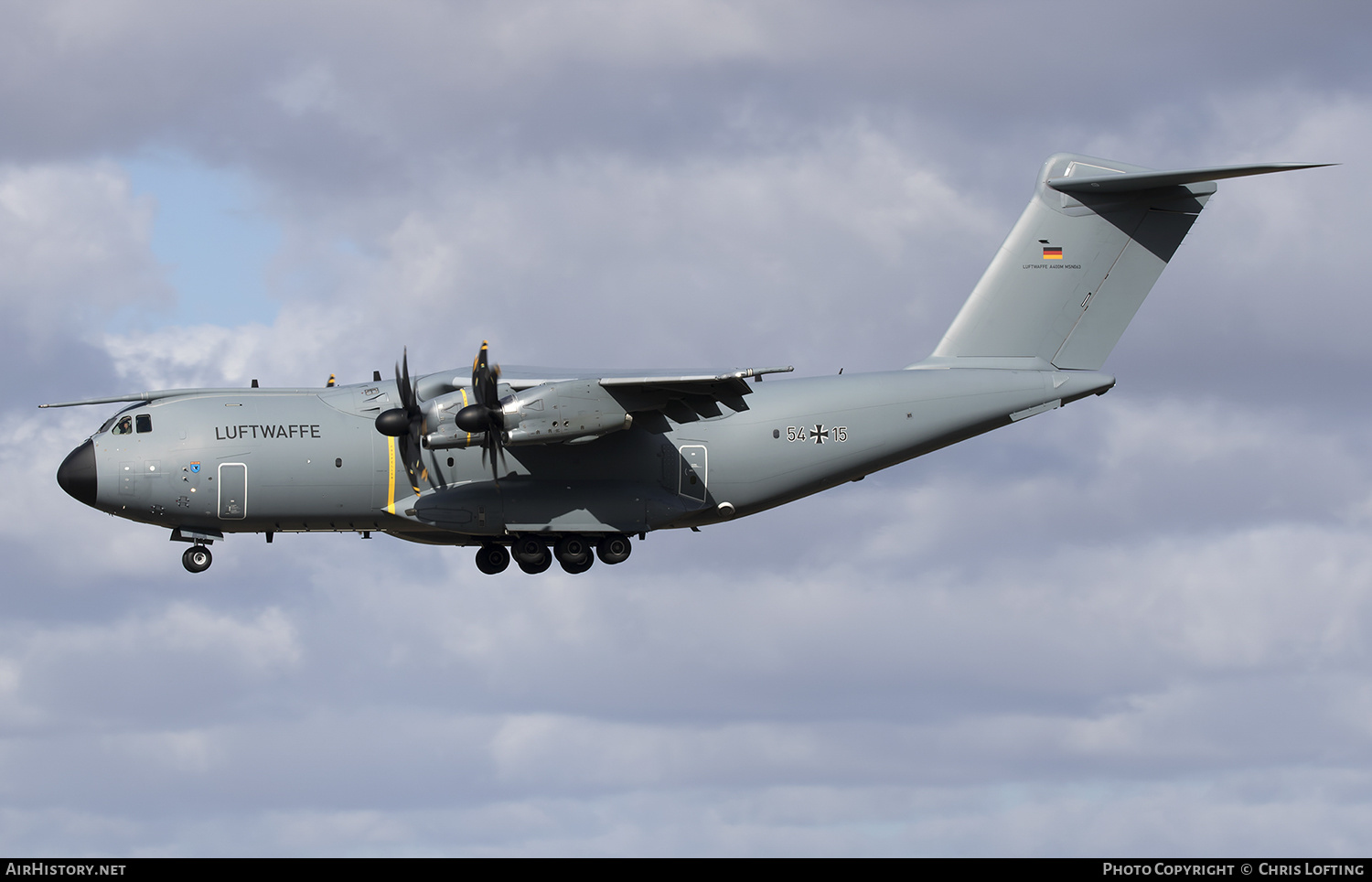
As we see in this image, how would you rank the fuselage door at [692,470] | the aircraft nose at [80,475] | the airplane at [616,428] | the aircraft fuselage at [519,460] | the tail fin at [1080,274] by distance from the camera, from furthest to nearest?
the tail fin at [1080,274] < the fuselage door at [692,470] < the aircraft fuselage at [519,460] < the aircraft nose at [80,475] < the airplane at [616,428]

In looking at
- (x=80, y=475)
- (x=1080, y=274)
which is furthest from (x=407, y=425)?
(x=1080, y=274)

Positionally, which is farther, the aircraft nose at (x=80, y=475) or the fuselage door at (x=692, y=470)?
the fuselage door at (x=692, y=470)

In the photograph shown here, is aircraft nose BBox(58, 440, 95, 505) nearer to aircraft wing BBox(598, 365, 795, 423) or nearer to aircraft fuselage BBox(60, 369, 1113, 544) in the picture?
aircraft fuselage BBox(60, 369, 1113, 544)

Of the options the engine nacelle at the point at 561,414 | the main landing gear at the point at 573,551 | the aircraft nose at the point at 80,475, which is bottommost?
the main landing gear at the point at 573,551

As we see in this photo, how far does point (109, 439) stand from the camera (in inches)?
1182

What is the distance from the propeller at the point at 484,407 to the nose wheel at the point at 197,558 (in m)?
5.84

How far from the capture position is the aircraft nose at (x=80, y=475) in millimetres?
29781

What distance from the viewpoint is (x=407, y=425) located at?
29109mm

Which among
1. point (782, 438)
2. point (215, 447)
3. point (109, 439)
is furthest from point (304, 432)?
point (782, 438)

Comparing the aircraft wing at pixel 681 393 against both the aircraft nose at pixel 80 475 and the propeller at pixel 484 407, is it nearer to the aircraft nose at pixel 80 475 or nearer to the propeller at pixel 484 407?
the propeller at pixel 484 407

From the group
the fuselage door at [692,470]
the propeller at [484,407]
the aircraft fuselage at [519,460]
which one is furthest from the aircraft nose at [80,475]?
the fuselage door at [692,470]

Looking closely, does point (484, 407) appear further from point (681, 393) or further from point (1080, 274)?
point (1080, 274)

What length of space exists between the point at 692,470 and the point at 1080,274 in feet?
26.8
